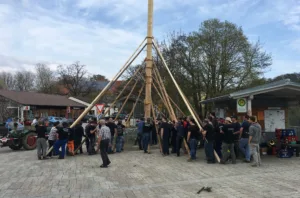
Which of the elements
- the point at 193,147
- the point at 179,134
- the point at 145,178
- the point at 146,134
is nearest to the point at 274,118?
the point at 179,134

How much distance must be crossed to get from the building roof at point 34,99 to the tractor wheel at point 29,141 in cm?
2336

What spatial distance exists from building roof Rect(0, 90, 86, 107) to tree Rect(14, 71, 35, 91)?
1833cm

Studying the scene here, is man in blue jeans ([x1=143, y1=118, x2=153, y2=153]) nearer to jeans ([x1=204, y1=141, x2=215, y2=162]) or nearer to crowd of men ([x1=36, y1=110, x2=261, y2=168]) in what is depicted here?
crowd of men ([x1=36, y1=110, x2=261, y2=168])

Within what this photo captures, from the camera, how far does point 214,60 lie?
2727 cm

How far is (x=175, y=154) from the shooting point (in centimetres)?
1275

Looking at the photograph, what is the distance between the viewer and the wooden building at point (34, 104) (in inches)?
1396

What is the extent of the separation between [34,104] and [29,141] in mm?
26038

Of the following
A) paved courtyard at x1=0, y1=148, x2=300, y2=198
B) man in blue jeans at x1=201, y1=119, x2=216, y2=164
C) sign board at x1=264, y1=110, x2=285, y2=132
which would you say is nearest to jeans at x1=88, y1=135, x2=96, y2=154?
paved courtyard at x1=0, y1=148, x2=300, y2=198

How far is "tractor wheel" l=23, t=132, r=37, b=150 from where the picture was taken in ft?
47.7

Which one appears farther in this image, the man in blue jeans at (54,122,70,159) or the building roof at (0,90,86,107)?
the building roof at (0,90,86,107)

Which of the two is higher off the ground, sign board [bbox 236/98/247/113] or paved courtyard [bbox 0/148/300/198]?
sign board [bbox 236/98/247/113]

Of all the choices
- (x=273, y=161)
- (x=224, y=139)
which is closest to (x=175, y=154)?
(x=224, y=139)

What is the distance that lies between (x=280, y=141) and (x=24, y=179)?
9.30 metres

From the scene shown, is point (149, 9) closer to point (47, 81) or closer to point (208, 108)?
point (208, 108)
